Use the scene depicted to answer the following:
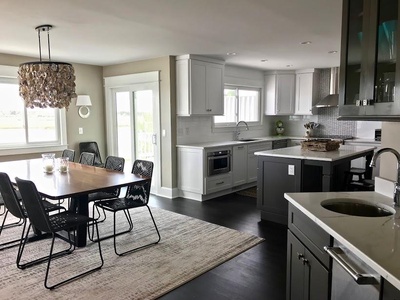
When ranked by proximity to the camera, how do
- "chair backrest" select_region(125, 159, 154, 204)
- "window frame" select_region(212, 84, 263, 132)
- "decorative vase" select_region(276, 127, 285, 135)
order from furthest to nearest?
"decorative vase" select_region(276, 127, 285, 135) → "window frame" select_region(212, 84, 263, 132) → "chair backrest" select_region(125, 159, 154, 204)

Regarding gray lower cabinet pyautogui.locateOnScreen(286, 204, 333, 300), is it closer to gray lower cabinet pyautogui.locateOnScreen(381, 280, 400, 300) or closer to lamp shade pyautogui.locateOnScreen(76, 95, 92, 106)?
gray lower cabinet pyautogui.locateOnScreen(381, 280, 400, 300)

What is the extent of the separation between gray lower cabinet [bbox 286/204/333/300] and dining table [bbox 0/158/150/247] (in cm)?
172

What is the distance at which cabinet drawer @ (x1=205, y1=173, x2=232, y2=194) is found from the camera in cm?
543

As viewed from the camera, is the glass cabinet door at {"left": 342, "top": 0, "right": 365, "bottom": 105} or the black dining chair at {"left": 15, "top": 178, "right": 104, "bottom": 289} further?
the black dining chair at {"left": 15, "top": 178, "right": 104, "bottom": 289}

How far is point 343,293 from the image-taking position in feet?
4.88

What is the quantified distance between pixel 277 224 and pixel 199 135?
239 centimetres

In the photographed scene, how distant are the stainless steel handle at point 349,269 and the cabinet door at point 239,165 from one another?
4.39 meters

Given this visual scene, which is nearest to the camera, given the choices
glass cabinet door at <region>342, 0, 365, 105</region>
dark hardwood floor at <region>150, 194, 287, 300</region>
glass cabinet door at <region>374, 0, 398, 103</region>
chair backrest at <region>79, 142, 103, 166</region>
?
glass cabinet door at <region>374, 0, 398, 103</region>

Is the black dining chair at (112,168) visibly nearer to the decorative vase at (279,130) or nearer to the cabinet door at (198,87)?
the cabinet door at (198,87)

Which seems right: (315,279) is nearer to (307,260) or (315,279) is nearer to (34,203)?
(307,260)

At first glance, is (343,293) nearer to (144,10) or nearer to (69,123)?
(144,10)

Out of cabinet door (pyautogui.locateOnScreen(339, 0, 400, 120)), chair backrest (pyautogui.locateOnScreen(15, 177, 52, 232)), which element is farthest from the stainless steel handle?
chair backrest (pyautogui.locateOnScreen(15, 177, 52, 232))

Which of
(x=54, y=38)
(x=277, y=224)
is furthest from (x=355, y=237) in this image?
(x=54, y=38)

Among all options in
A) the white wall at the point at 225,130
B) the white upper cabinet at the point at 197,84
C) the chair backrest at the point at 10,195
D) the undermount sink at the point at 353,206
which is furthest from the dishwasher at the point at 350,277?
the white wall at the point at 225,130
